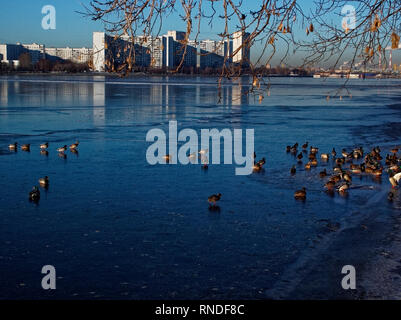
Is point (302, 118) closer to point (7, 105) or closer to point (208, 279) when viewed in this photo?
point (7, 105)

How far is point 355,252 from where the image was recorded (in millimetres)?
5926

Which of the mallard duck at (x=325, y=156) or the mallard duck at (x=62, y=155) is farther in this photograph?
the mallard duck at (x=325, y=156)

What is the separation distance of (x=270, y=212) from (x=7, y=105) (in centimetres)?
1930

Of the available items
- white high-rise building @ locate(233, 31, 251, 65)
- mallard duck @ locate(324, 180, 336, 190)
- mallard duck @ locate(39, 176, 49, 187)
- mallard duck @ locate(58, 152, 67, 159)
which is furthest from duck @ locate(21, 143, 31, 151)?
white high-rise building @ locate(233, 31, 251, 65)

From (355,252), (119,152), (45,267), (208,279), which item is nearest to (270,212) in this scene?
(355,252)

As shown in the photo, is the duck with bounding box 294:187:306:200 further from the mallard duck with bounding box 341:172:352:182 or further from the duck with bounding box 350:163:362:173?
the duck with bounding box 350:163:362:173

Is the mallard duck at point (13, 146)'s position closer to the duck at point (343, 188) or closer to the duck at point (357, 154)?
the duck at point (343, 188)
